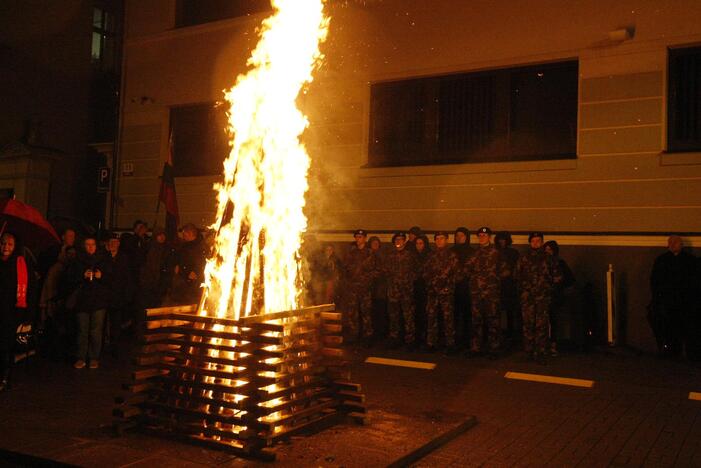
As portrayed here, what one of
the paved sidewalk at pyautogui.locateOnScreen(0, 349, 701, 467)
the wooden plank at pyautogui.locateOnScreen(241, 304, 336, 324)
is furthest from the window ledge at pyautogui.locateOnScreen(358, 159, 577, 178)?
the wooden plank at pyautogui.locateOnScreen(241, 304, 336, 324)

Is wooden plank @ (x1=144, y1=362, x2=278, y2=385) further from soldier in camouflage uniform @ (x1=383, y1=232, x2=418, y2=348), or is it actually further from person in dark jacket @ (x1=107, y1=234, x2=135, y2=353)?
soldier in camouflage uniform @ (x1=383, y1=232, x2=418, y2=348)

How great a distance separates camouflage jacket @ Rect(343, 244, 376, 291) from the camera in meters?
11.9

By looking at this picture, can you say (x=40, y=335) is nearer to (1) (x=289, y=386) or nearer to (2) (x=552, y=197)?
(1) (x=289, y=386)

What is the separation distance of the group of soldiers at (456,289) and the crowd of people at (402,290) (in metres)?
0.02

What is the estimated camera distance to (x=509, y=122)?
12.6 m

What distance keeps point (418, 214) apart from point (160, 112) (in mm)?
7876

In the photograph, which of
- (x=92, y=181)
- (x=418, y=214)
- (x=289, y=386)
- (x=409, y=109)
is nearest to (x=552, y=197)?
(x=418, y=214)

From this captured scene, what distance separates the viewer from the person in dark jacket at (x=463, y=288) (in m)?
11.2

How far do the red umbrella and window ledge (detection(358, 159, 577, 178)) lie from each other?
6467 millimetres

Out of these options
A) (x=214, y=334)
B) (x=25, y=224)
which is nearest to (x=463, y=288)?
(x=214, y=334)

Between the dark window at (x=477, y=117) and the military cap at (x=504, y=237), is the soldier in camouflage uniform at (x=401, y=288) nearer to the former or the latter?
the military cap at (x=504, y=237)

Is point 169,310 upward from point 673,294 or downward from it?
downward

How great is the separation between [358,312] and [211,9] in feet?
29.5

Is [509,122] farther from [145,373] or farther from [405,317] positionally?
[145,373]
